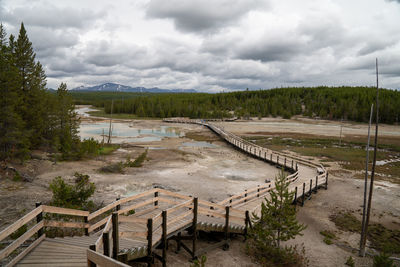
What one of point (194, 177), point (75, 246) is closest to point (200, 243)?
point (75, 246)

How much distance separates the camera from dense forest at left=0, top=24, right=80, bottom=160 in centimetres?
2283

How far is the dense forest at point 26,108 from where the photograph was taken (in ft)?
74.9

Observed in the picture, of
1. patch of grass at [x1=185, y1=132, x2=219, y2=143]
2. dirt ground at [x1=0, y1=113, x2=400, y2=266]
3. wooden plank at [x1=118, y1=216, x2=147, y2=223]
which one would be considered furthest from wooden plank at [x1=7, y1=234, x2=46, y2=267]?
patch of grass at [x1=185, y1=132, x2=219, y2=143]

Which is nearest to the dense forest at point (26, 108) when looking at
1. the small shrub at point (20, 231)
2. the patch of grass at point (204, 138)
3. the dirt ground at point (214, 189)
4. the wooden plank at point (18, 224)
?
the dirt ground at point (214, 189)

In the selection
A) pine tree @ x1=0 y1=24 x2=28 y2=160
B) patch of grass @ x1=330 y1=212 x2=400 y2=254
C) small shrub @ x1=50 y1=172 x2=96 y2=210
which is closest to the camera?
small shrub @ x1=50 y1=172 x2=96 y2=210

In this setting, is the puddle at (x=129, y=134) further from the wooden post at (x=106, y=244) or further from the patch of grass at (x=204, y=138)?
the wooden post at (x=106, y=244)

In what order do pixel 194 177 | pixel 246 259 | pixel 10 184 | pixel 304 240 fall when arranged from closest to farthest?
1. pixel 246 259
2. pixel 304 240
3. pixel 10 184
4. pixel 194 177

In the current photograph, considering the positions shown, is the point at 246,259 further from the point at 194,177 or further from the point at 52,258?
the point at 194,177

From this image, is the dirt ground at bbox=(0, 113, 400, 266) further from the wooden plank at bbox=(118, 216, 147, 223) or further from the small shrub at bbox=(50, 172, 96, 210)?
the wooden plank at bbox=(118, 216, 147, 223)

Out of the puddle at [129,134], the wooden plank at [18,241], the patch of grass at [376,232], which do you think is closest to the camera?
the wooden plank at [18,241]

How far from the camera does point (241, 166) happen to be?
2905cm

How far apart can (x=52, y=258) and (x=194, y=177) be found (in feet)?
59.7

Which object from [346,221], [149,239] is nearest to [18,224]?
[149,239]

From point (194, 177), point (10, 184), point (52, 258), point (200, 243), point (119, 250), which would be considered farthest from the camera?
point (194, 177)
